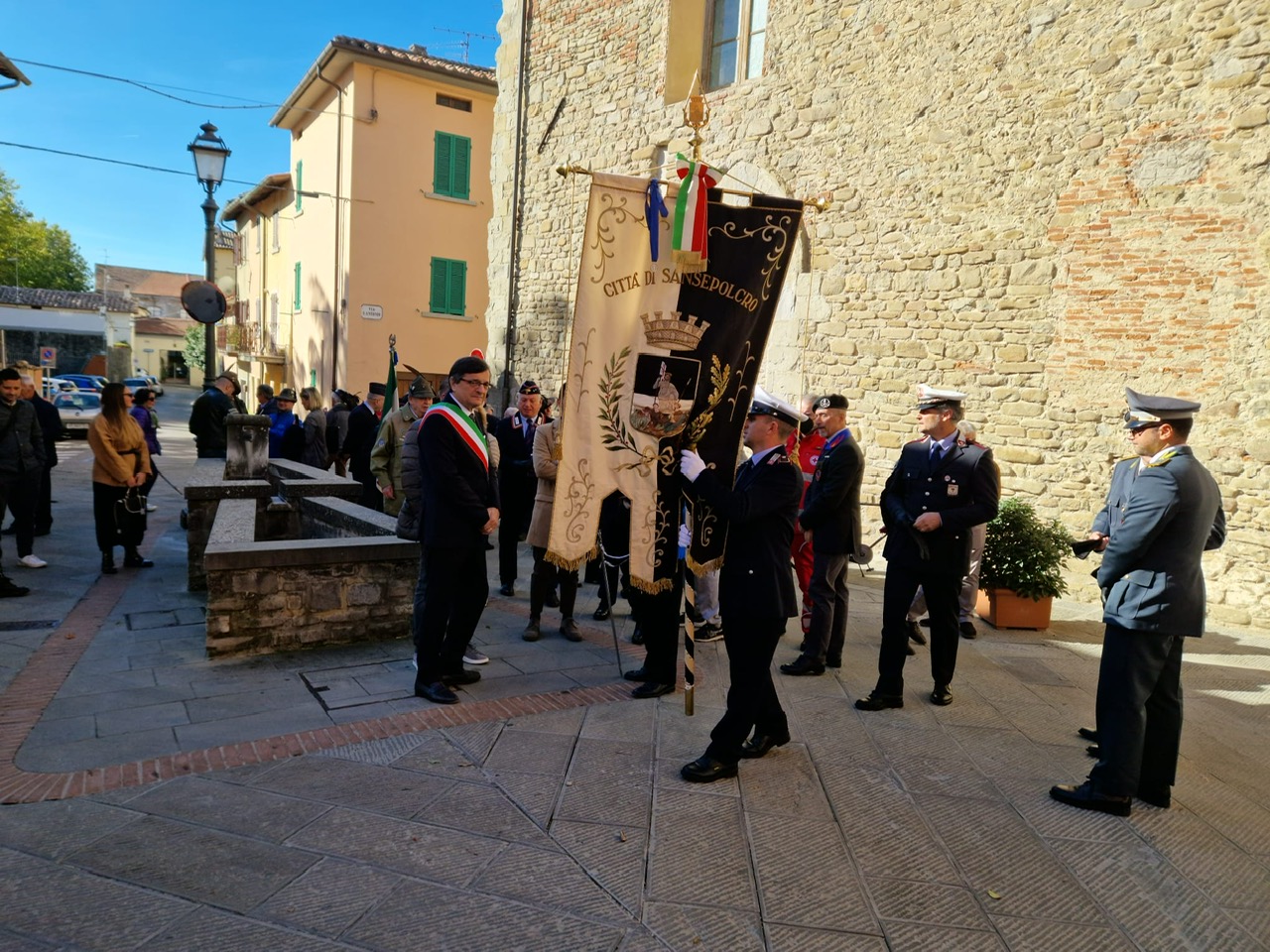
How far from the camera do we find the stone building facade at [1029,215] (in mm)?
7395

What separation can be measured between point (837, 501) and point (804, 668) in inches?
45.8

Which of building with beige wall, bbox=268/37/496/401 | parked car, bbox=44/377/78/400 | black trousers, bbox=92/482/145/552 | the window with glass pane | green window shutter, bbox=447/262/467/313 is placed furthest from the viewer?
parked car, bbox=44/377/78/400

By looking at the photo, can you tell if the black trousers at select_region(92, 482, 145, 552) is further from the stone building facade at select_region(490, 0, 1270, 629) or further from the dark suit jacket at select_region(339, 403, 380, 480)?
the stone building facade at select_region(490, 0, 1270, 629)

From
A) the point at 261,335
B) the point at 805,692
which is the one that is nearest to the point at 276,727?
the point at 805,692

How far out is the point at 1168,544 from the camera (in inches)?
147

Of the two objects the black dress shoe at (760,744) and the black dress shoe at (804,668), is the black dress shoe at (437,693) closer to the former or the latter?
the black dress shoe at (760,744)

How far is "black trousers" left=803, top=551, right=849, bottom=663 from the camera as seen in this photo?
568 cm

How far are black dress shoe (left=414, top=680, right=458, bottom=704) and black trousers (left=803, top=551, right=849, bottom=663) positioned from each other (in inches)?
94.5

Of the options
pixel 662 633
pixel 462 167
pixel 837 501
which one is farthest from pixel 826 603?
pixel 462 167

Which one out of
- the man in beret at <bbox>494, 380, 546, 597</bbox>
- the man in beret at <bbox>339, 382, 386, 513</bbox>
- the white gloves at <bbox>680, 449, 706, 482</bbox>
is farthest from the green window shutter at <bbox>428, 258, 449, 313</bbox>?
the white gloves at <bbox>680, 449, 706, 482</bbox>

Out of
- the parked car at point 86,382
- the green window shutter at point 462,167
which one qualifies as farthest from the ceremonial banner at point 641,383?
the parked car at point 86,382

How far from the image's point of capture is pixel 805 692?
5.27m

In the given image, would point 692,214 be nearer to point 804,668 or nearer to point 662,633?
point 662,633

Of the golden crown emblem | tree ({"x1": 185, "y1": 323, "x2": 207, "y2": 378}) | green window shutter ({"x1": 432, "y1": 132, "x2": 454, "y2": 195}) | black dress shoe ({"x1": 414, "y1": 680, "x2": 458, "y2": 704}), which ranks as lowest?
black dress shoe ({"x1": 414, "y1": 680, "x2": 458, "y2": 704})
